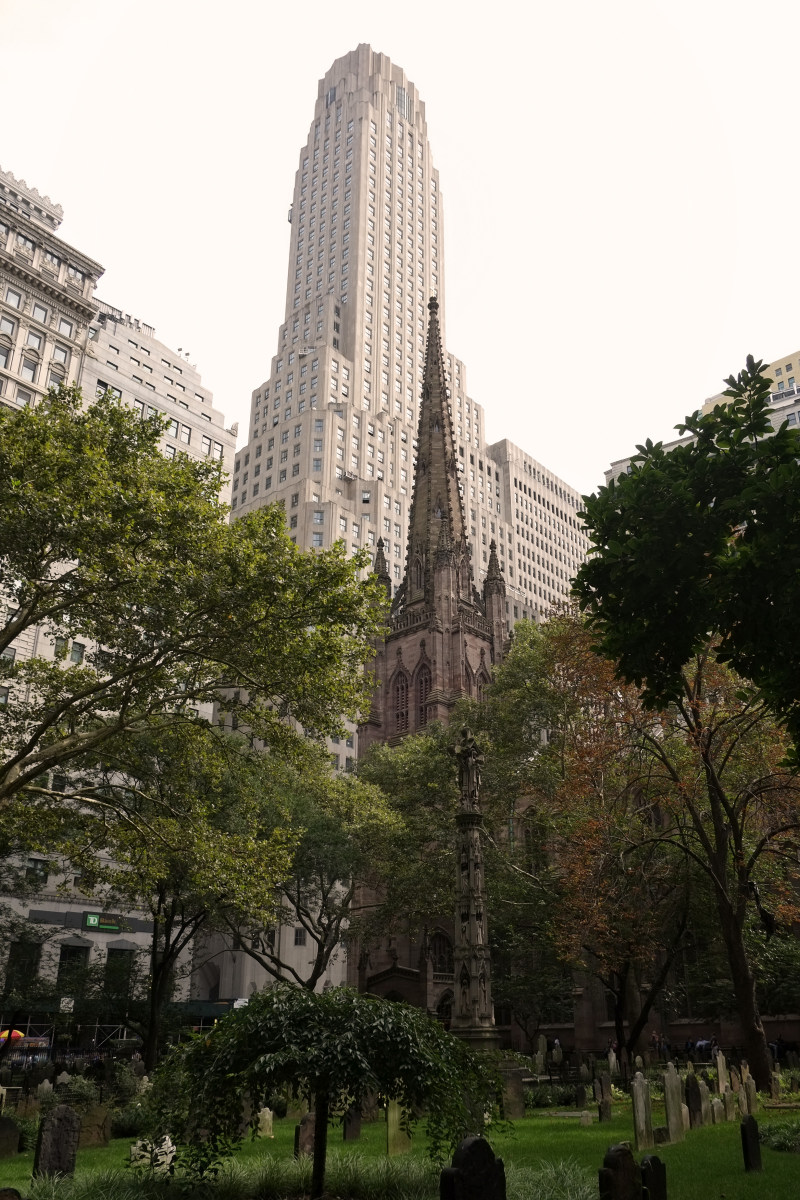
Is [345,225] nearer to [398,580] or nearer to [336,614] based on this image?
[398,580]

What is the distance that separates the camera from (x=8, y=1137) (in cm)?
1558

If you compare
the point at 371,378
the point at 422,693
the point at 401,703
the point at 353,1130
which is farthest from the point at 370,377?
the point at 353,1130

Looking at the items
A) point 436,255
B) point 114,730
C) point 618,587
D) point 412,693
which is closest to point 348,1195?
point 618,587

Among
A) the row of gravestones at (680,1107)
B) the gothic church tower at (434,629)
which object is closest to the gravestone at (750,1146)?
the row of gravestones at (680,1107)

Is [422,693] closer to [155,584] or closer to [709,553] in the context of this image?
[155,584]

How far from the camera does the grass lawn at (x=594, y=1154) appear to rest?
11180 mm

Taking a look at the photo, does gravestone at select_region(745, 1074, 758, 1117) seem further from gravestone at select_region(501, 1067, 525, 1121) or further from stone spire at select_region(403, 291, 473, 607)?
stone spire at select_region(403, 291, 473, 607)

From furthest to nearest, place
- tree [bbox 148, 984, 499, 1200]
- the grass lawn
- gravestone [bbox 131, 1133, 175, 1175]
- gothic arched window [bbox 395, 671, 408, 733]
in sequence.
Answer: gothic arched window [bbox 395, 671, 408, 733] < the grass lawn < gravestone [bbox 131, 1133, 175, 1175] < tree [bbox 148, 984, 499, 1200]

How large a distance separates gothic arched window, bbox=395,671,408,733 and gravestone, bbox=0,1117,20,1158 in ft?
168

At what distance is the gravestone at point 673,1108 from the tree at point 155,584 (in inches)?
384

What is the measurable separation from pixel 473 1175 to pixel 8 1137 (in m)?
11.6

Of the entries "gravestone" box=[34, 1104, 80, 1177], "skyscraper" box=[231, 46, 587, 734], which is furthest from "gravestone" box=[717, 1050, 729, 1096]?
"skyscraper" box=[231, 46, 587, 734]

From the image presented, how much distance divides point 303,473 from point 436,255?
5265 centimetres

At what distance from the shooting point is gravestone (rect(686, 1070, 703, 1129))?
17031 millimetres
